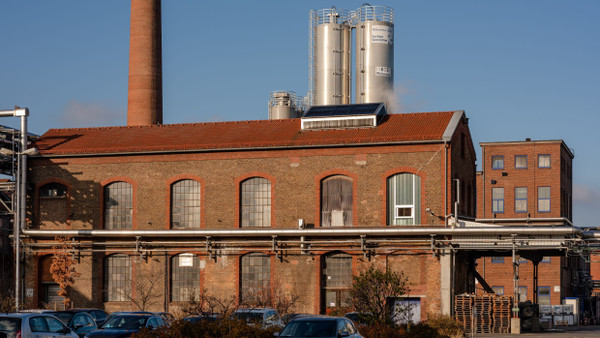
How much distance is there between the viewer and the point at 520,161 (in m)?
75.2

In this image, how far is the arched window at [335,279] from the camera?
42375 mm

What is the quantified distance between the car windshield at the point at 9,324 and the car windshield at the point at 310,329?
273 inches

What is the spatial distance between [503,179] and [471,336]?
38897mm

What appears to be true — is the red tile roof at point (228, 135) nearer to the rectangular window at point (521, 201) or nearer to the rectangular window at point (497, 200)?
the rectangular window at point (521, 201)

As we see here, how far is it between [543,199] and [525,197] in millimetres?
1549

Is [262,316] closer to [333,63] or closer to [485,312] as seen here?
[485,312]

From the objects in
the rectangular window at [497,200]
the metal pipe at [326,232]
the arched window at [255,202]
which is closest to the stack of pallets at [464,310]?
the metal pipe at [326,232]

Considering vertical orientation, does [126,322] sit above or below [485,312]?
above

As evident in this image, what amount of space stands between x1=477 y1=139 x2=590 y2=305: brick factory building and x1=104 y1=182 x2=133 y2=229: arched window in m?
36.0

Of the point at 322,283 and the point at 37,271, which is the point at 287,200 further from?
the point at 37,271

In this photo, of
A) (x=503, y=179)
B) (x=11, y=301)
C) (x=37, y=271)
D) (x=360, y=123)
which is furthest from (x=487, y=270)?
(x=11, y=301)

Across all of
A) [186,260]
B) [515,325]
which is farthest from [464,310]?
[186,260]

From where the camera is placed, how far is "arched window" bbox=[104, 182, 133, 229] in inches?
1817

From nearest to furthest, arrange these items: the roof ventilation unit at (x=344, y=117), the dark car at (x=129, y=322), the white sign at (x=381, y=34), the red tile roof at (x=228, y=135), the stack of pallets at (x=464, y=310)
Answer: the dark car at (x=129, y=322), the stack of pallets at (x=464, y=310), the red tile roof at (x=228, y=135), the roof ventilation unit at (x=344, y=117), the white sign at (x=381, y=34)
